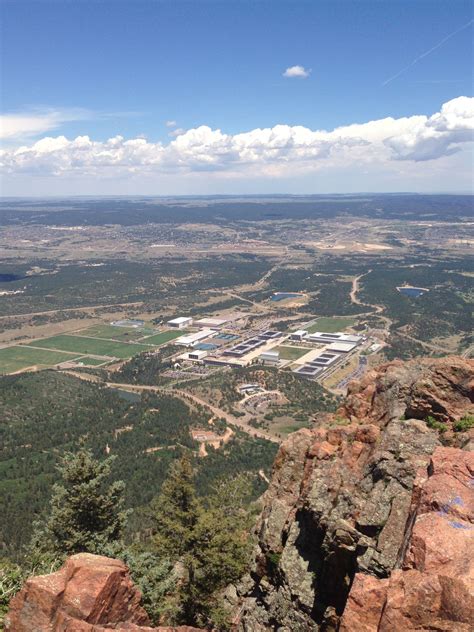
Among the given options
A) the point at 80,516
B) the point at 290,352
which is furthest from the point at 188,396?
the point at 80,516

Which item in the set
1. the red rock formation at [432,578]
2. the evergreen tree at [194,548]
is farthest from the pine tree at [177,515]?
the red rock formation at [432,578]

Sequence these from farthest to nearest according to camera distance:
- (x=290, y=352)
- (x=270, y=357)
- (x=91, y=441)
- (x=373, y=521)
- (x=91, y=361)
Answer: (x=91, y=361) < (x=290, y=352) < (x=270, y=357) < (x=91, y=441) < (x=373, y=521)

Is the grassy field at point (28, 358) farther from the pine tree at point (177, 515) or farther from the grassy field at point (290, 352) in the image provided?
the pine tree at point (177, 515)

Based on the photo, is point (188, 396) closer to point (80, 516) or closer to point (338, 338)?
point (338, 338)

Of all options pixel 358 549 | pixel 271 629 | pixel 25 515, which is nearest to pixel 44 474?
pixel 25 515

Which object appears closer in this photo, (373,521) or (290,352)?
(373,521)

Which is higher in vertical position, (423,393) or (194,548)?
(423,393)

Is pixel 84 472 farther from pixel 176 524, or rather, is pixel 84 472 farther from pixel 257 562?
pixel 257 562
